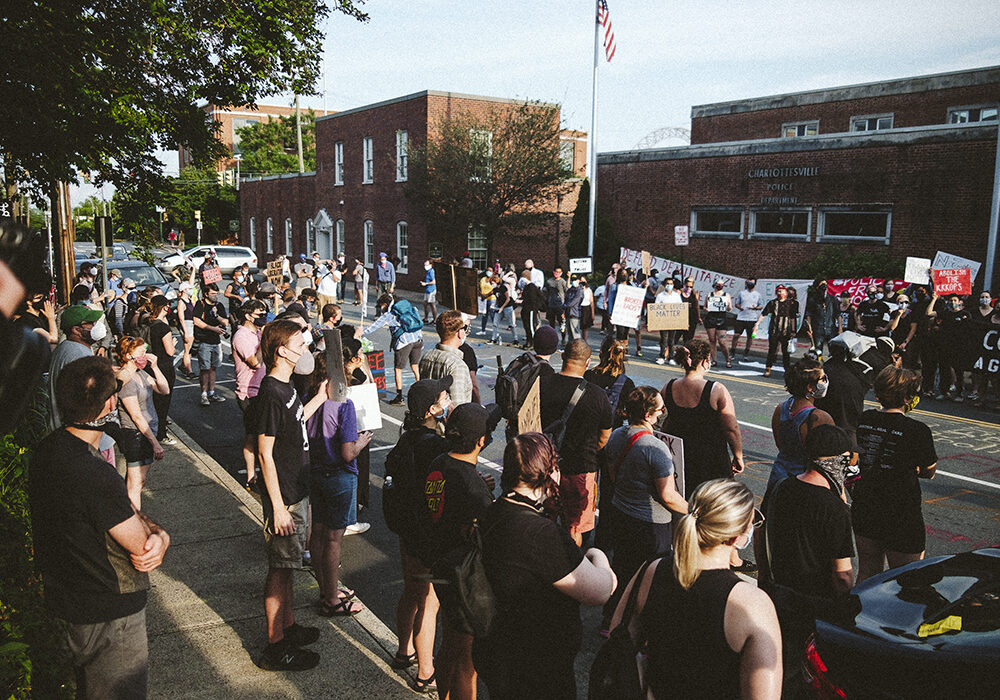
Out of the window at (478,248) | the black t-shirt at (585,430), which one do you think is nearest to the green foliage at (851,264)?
the window at (478,248)

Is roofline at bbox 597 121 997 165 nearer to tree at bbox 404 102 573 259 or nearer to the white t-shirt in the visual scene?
tree at bbox 404 102 573 259

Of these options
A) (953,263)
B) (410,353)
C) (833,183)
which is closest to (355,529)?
(410,353)

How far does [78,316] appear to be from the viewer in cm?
695

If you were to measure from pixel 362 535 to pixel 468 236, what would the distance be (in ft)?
89.2

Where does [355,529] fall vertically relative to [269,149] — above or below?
below

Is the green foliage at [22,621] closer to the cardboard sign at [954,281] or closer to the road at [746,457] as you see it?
the road at [746,457]

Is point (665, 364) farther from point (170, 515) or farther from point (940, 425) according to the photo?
point (170, 515)

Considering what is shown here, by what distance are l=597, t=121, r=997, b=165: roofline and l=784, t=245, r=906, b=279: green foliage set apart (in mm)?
3128

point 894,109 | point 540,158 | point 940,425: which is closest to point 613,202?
point 540,158

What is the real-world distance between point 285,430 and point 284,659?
A: 1404 mm

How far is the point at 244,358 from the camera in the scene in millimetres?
8805

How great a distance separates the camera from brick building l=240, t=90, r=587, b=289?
33.5m

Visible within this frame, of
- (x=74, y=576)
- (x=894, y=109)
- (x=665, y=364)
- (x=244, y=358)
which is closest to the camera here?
(x=74, y=576)

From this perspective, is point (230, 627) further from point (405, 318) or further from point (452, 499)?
point (405, 318)
